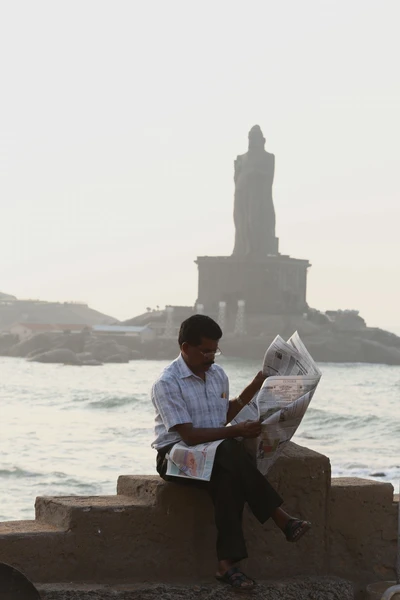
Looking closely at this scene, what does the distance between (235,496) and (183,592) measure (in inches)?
19.3

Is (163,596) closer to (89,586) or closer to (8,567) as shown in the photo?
(89,586)

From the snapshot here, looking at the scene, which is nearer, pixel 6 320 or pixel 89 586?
pixel 89 586

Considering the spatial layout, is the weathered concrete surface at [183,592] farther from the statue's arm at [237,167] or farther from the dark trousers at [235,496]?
the statue's arm at [237,167]

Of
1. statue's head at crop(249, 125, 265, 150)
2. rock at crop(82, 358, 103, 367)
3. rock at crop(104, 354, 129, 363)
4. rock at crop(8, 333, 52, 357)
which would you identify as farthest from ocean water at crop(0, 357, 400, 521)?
statue's head at crop(249, 125, 265, 150)

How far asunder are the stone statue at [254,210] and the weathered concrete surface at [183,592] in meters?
107

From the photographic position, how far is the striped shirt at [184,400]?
447 centimetres

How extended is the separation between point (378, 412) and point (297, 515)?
58.4 m

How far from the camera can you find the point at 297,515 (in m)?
4.80

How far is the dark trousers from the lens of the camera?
4332 millimetres

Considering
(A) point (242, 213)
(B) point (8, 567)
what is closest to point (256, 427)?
(B) point (8, 567)

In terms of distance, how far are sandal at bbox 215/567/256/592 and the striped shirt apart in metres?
0.59

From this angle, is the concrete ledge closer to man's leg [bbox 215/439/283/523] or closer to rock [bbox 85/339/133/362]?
man's leg [bbox 215/439/283/523]

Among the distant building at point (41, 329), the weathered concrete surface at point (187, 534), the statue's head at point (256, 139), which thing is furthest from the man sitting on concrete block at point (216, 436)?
the distant building at point (41, 329)

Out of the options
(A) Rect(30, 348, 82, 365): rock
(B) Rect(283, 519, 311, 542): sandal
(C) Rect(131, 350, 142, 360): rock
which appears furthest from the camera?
(C) Rect(131, 350, 142, 360): rock
